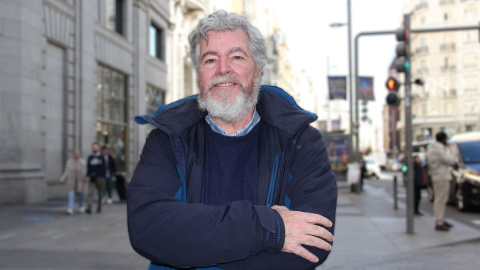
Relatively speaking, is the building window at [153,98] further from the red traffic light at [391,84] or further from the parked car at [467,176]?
the red traffic light at [391,84]

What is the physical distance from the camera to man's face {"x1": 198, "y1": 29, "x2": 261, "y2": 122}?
6.94ft

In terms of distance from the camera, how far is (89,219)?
10133 millimetres

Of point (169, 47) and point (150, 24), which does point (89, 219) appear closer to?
point (150, 24)

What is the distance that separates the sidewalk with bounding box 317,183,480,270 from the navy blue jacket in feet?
14.4

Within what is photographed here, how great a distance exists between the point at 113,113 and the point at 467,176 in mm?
13552

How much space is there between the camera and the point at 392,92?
9523 mm

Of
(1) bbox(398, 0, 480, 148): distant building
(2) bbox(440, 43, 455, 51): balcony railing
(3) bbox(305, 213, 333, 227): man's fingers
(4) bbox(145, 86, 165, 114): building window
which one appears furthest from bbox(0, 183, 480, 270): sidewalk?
(2) bbox(440, 43, 455, 51): balcony railing

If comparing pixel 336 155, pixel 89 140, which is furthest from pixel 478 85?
pixel 89 140

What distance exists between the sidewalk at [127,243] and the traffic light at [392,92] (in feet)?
8.33

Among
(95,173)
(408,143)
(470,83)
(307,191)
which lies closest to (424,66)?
(470,83)

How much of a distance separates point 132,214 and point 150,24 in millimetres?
23295

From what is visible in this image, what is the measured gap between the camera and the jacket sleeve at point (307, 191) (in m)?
1.77

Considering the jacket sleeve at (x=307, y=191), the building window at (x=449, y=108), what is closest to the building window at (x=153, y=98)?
the jacket sleeve at (x=307, y=191)

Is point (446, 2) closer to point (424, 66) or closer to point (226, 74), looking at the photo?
point (424, 66)
